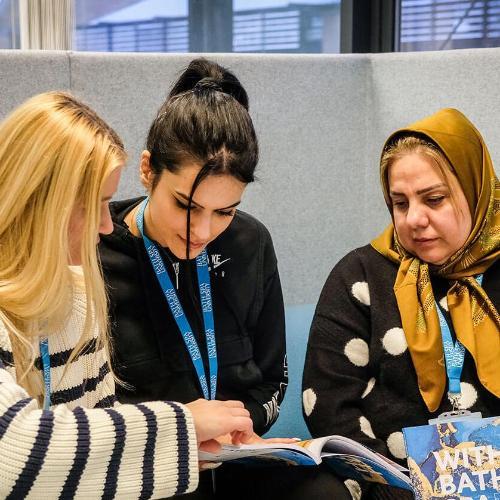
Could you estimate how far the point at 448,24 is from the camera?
3.86 meters

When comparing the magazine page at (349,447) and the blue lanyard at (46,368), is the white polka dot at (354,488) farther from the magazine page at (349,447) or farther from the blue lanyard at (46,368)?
the blue lanyard at (46,368)

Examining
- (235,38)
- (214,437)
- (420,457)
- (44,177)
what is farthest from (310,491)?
(235,38)

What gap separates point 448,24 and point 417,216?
7.54ft

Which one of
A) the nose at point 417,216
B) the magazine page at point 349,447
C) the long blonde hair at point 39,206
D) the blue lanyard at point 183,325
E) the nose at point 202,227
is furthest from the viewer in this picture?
the nose at point 417,216

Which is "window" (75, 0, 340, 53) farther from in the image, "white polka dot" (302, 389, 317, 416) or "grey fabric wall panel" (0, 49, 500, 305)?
"white polka dot" (302, 389, 317, 416)

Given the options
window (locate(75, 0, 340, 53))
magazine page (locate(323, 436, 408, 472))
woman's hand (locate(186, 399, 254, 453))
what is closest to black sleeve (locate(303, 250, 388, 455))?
magazine page (locate(323, 436, 408, 472))

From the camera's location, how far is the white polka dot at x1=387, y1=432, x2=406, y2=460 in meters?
1.80

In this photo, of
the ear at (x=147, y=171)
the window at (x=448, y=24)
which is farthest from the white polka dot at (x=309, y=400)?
the window at (x=448, y=24)

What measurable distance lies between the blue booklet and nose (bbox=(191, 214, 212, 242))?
1.70ft

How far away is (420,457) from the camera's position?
1581 mm

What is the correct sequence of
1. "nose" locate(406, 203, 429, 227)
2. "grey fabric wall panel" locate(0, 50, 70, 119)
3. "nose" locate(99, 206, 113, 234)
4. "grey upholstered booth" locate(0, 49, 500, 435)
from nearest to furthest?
"nose" locate(99, 206, 113, 234) → "nose" locate(406, 203, 429, 227) → "grey fabric wall panel" locate(0, 50, 70, 119) → "grey upholstered booth" locate(0, 49, 500, 435)

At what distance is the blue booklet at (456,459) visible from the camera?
155 centimetres

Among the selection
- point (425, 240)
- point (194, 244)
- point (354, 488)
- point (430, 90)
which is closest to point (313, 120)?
point (430, 90)

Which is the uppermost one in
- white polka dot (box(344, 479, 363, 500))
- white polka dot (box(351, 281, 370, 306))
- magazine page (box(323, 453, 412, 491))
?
white polka dot (box(351, 281, 370, 306))
